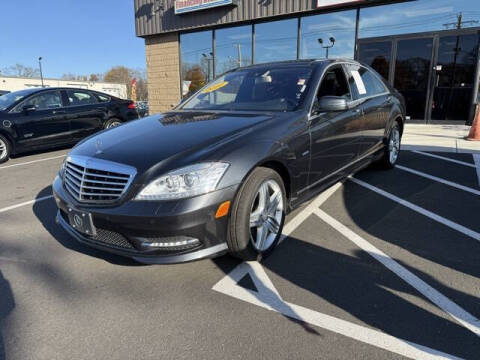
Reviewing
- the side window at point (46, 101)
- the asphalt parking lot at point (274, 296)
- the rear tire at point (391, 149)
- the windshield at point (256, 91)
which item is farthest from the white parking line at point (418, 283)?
the side window at point (46, 101)

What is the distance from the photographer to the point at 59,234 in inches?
132

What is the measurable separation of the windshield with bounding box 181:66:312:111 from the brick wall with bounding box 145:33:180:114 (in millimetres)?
10454

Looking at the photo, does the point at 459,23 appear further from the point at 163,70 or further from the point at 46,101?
the point at 46,101

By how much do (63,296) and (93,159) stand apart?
982mm

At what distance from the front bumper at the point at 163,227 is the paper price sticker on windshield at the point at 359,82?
2.70 meters

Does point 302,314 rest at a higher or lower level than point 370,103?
lower

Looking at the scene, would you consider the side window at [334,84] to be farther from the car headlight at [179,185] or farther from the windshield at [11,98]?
the windshield at [11,98]

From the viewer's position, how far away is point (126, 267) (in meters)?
Answer: 2.72

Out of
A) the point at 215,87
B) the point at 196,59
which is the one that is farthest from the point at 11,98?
the point at 196,59

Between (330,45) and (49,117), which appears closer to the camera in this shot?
(49,117)

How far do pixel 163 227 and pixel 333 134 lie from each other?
6.86ft

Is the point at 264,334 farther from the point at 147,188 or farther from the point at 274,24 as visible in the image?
the point at 274,24

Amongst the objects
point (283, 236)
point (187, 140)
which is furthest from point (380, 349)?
point (187, 140)

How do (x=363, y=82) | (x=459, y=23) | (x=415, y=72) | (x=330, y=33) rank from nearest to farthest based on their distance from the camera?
(x=363, y=82) < (x=459, y=23) < (x=415, y=72) < (x=330, y=33)
